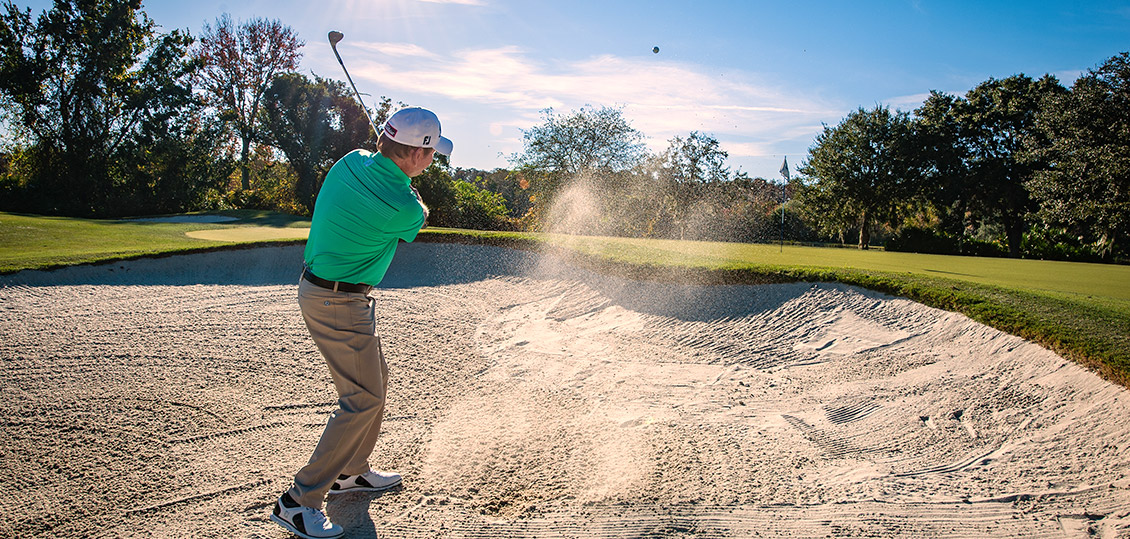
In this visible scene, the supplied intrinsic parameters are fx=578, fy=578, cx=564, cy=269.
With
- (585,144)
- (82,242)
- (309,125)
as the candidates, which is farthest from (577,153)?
(82,242)

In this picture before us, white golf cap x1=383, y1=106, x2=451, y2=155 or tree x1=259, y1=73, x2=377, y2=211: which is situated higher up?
tree x1=259, y1=73, x2=377, y2=211

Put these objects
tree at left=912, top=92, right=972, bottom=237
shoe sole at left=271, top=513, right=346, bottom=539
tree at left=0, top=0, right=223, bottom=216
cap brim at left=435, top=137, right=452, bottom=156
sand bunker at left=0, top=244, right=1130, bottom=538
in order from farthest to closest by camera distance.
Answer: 1. tree at left=912, top=92, right=972, bottom=237
2. tree at left=0, top=0, right=223, bottom=216
3. sand bunker at left=0, top=244, right=1130, bottom=538
4. cap brim at left=435, top=137, right=452, bottom=156
5. shoe sole at left=271, top=513, right=346, bottom=539

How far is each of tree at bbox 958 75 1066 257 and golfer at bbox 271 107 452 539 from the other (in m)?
35.3

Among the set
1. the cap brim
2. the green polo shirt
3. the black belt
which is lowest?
the black belt

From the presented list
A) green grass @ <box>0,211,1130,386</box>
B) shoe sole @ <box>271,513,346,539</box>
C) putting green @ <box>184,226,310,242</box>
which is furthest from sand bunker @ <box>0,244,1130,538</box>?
putting green @ <box>184,226,310,242</box>

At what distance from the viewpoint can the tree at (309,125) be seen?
1352 inches

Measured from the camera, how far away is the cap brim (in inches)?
125

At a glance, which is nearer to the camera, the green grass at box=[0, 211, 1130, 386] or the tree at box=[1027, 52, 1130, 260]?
the green grass at box=[0, 211, 1130, 386]

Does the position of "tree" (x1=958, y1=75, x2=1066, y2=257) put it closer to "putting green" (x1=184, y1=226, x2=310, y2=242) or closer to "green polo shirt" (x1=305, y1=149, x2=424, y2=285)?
"putting green" (x1=184, y1=226, x2=310, y2=242)

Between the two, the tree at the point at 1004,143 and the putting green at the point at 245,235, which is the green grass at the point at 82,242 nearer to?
the putting green at the point at 245,235

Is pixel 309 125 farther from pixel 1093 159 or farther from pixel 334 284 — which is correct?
pixel 1093 159

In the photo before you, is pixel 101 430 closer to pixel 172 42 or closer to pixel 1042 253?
pixel 172 42

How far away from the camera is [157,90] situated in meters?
30.6

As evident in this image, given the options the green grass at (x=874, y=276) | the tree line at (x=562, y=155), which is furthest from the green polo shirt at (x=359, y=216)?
the tree line at (x=562, y=155)
